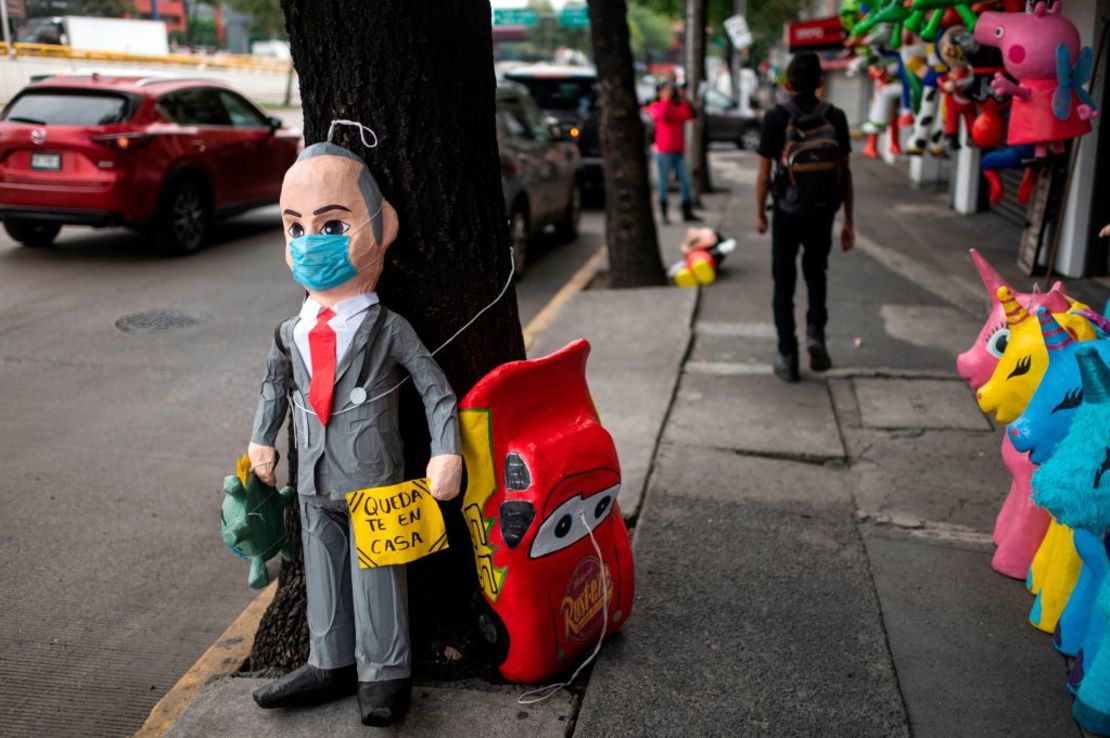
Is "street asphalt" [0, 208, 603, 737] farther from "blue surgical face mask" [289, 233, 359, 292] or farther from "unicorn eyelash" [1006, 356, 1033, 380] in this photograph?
"unicorn eyelash" [1006, 356, 1033, 380]

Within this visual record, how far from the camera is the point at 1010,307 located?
379 centimetres

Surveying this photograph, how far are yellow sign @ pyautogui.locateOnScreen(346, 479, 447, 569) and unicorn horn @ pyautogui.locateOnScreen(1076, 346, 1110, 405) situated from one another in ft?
6.04

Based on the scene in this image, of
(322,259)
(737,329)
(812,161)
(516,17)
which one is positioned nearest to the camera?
(322,259)

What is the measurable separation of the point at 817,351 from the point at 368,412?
4.39 metres

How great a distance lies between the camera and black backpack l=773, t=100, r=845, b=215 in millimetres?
6359

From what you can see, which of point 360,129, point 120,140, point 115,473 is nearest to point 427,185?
point 360,129

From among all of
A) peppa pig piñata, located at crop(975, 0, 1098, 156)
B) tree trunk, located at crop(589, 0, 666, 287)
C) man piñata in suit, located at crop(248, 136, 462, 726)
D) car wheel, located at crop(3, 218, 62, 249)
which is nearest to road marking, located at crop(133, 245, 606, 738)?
man piñata in suit, located at crop(248, 136, 462, 726)

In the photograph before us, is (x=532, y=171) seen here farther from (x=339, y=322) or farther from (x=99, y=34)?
(x=99, y=34)

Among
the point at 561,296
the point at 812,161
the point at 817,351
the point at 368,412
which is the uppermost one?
the point at 812,161

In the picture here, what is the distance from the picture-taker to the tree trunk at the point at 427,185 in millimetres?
3205

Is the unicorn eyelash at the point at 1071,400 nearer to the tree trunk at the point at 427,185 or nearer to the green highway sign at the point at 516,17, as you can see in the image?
the tree trunk at the point at 427,185

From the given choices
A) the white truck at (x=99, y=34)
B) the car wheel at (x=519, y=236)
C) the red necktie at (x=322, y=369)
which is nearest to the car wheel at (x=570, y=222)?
the car wheel at (x=519, y=236)

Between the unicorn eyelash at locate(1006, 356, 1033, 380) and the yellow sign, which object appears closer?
the yellow sign

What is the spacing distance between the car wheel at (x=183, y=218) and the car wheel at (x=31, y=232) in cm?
119
